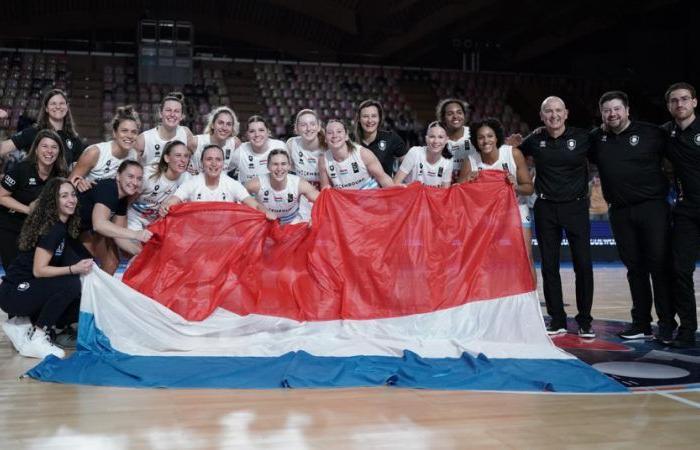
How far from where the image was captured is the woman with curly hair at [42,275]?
4.59 meters

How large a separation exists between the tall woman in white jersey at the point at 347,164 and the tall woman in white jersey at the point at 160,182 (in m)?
1.13

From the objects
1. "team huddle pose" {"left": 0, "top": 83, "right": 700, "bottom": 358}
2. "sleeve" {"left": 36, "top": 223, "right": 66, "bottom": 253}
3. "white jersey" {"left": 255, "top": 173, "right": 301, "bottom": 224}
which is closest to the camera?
"sleeve" {"left": 36, "top": 223, "right": 66, "bottom": 253}

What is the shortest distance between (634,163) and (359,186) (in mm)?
2101

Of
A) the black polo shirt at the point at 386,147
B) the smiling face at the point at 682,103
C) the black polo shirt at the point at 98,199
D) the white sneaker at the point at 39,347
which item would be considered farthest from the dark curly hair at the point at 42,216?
the smiling face at the point at 682,103

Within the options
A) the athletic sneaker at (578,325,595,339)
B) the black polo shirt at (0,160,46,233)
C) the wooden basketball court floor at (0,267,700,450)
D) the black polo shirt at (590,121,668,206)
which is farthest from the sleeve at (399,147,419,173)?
the black polo shirt at (0,160,46,233)

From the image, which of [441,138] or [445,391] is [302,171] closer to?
[441,138]

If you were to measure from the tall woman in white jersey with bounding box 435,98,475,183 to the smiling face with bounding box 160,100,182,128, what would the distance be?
217 cm

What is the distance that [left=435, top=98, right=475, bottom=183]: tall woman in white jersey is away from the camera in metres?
5.66

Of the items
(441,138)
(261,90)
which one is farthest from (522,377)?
(261,90)

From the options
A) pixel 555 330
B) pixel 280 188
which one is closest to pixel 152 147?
pixel 280 188

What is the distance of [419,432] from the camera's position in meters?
2.92

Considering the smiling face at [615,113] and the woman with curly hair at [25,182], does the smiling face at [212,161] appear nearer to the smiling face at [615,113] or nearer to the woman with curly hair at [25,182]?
the woman with curly hair at [25,182]

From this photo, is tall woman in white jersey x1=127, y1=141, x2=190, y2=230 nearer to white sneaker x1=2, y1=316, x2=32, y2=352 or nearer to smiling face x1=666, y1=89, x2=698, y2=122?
white sneaker x1=2, y1=316, x2=32, y2=352

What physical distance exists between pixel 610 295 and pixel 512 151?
3.22 metres
